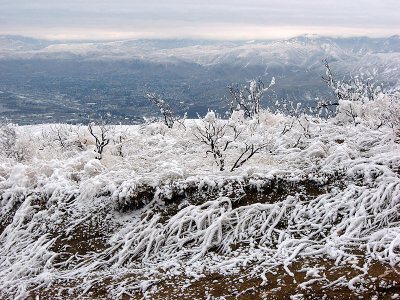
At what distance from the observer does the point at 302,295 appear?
4.47m

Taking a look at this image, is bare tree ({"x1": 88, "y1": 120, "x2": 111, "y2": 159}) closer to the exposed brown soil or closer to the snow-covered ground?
the snow-covered ground

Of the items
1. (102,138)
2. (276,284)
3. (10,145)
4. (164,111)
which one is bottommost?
(276,284)

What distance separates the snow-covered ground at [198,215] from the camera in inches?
226

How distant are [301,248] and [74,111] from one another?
7627 inches

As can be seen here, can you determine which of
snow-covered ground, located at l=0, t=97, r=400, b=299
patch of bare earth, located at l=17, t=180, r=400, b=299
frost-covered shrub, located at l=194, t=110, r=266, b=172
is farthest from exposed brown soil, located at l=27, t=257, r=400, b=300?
frost-covered shrub, located at l=194, t=110, r=266, b=172

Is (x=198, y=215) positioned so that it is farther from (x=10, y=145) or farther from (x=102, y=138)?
(x=10, y=145)

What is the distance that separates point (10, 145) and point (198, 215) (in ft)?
42.1

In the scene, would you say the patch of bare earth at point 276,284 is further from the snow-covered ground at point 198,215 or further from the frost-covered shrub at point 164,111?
the frost-covered shrub at point 164,111

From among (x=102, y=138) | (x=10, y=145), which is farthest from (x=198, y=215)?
(x=10, y=145)

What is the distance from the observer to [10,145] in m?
15.7

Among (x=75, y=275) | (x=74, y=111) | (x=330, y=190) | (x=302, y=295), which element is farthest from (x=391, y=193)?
(x=74, y=111)

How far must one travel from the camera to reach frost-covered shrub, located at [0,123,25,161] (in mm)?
15188

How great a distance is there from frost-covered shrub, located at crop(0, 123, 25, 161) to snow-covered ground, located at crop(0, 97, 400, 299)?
5.76m

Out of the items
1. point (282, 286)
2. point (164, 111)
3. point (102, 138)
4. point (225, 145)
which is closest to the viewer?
point (282, 286)
